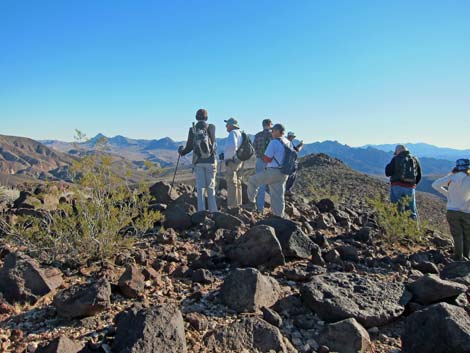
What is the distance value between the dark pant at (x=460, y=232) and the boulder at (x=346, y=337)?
3.65 meters

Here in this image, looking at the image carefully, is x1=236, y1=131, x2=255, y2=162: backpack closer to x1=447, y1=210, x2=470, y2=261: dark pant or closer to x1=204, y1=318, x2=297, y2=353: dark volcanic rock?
x1=447, y1=210, x2=470, y2=261: dark pant

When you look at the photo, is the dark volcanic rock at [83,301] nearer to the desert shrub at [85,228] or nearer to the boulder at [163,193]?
the desert shrub at [85,228]

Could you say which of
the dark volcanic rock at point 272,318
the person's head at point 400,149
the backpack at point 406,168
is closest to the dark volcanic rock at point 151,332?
the dark volcanic rock at point 272,318

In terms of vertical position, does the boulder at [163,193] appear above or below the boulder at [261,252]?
above

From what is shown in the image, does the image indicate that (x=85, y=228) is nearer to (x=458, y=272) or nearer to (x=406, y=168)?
(x=458, y=272)

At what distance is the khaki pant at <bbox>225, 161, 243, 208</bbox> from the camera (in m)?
8.27

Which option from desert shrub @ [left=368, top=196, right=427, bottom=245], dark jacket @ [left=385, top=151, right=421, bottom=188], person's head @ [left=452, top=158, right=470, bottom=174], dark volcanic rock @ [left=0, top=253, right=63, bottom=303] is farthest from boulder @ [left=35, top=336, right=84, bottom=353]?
dark jacket @ [left=385, top=151, right=421, bottom=188]

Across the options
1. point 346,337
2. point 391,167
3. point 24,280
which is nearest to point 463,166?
point 391,167

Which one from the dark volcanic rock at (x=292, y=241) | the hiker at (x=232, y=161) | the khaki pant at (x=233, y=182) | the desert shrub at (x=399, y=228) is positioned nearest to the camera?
the dark volcanic rock at (x=292, y=241)

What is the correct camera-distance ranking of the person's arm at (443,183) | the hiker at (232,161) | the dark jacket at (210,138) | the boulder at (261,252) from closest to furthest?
1. the boulder at (261,252)
2. the person's arm at (443,183)
3. the dark jacket at (210,138)
4. the hiker at (232,161)

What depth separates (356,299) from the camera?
3.85m

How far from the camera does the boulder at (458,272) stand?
Answer: 460 centimetres

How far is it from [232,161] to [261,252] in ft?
11.7

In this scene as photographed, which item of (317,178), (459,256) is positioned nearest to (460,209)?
(459,256)
